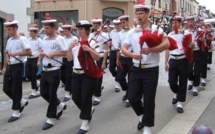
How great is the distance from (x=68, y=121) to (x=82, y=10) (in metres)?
22.0

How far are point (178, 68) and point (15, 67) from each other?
337 centimetres

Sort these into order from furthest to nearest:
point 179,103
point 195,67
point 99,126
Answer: point 195,67, point 179,103, point 99,126

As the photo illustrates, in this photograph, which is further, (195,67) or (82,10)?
(82,10)

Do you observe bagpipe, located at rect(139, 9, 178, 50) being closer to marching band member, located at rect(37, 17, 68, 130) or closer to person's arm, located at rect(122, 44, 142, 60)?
person's arm, located at rect(122, 44, 142, 60)

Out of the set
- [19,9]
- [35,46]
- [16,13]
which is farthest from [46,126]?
[19,9]

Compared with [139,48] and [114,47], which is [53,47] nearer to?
[139,48]

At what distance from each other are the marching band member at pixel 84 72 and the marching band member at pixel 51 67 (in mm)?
587

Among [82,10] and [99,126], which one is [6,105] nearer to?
[99,126]

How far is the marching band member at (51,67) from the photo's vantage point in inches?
255

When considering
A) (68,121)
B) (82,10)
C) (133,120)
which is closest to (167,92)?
(133,120)

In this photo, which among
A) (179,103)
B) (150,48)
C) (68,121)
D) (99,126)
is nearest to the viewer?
(150,48)

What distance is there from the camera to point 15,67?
7.17m

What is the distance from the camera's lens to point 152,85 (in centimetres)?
537

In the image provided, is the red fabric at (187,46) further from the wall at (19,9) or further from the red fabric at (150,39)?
the wall at (19,9)
